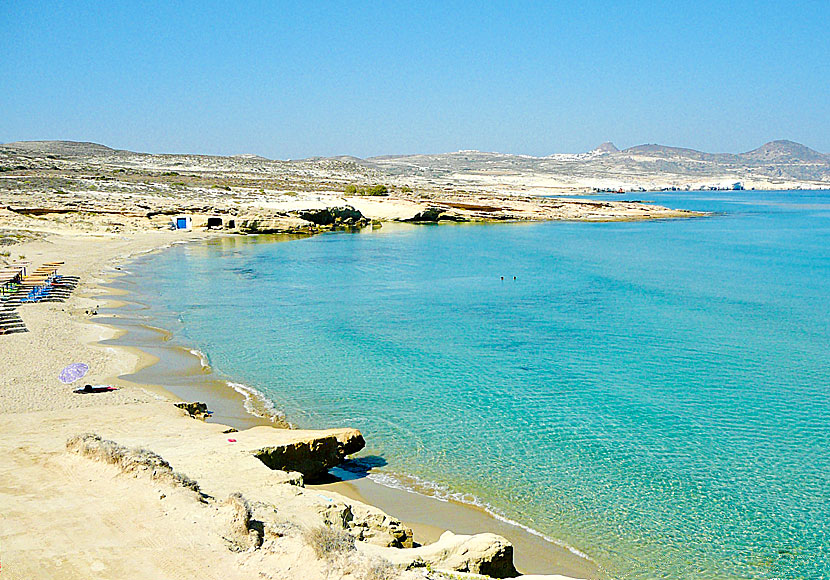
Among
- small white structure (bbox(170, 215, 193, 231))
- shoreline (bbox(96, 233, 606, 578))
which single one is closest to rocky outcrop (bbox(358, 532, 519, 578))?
shoreline (bbox(96, 233, 606, 578))

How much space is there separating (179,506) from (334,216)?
55462 millimetres

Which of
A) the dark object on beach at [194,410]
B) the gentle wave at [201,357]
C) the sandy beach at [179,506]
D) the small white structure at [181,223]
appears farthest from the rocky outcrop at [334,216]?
the dark object on beach at [194,410]

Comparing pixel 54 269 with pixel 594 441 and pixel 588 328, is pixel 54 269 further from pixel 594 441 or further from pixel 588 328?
pixel 594 441

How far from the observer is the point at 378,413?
14781 mm

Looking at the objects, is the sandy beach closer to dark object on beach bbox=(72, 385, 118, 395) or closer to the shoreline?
the shoreline

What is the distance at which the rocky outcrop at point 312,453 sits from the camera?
→ 10.3 m

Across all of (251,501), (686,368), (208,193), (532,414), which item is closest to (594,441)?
(532,414)

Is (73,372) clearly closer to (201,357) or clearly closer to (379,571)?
(201,357)

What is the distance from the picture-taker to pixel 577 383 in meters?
17.0

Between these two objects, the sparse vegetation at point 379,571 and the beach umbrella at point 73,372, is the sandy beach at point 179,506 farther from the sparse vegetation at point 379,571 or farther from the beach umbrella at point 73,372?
the beach umbrella at point 73,372

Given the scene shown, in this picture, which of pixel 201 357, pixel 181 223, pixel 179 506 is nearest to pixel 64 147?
pixel 181 223

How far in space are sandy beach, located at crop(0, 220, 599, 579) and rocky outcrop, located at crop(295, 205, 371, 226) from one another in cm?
4464

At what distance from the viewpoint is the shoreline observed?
9391 mm

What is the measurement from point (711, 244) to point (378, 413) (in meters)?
43.3
